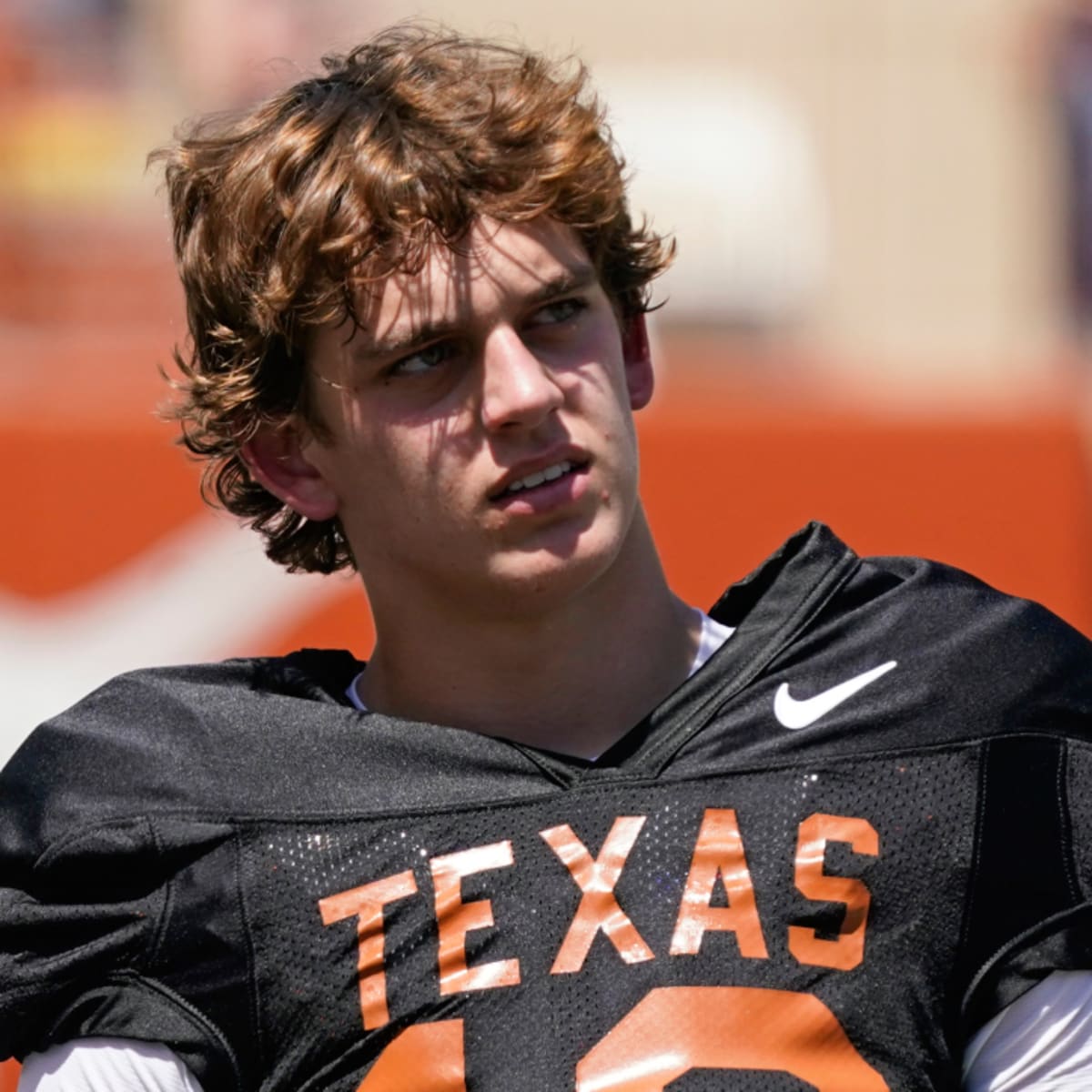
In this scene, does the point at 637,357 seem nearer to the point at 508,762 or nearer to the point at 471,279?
the point at 471,279

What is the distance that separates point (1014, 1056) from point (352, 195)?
2.83 ft

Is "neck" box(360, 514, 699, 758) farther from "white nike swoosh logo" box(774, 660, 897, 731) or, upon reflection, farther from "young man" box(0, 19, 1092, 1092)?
"white nike swoosh logo" box(774, 660, 897, 731)

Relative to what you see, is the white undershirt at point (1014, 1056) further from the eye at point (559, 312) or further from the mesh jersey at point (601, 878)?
the eye at point (559, 312)

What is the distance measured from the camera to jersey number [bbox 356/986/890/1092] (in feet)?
4.70

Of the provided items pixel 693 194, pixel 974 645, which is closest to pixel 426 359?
pixel 974 645

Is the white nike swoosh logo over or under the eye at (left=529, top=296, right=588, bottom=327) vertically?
under

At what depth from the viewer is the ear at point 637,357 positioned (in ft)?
5.98

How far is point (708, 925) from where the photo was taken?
1488 mm

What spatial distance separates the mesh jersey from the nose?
0.26 m

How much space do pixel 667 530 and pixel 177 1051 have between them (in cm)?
290

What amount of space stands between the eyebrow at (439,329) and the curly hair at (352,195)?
0.15ft

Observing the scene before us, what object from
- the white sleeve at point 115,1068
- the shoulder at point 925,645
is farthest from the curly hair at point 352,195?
the white sleeve at point 115,1068

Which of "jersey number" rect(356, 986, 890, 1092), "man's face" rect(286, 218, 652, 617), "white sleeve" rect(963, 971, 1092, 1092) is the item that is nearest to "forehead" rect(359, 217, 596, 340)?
"man's face" rect(286, 218, 652, 617)

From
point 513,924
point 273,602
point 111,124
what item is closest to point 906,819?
point 513,924
